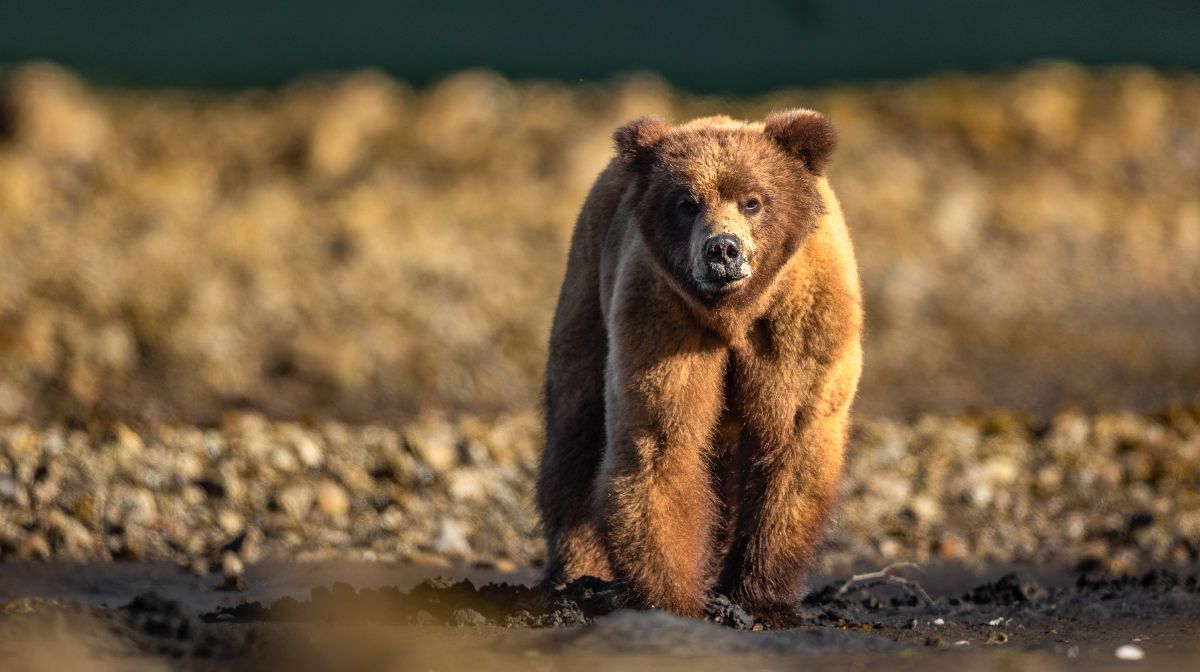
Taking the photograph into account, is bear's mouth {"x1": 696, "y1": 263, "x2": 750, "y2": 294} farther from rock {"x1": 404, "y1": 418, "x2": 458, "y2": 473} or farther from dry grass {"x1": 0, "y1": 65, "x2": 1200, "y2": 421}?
dry grass {"x1": 0, "y1": 65, "x2": 1200, "y2": 421}

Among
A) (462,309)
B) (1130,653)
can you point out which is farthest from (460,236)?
(1130,653)

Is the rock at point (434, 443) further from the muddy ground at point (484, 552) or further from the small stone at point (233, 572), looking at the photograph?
the small stone at point (233, 572)

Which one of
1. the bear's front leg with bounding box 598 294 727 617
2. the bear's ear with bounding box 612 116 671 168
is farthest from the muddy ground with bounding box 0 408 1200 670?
the bear's ear with bounding box 612 116 671 168

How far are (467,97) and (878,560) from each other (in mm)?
8356

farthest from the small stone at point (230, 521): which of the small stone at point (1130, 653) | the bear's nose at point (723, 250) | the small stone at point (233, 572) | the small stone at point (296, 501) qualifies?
the small stone at point (1130, 653)

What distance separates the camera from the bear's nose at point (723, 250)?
6.34m

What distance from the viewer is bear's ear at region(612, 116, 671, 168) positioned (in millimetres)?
7027

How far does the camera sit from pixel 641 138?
7.04m

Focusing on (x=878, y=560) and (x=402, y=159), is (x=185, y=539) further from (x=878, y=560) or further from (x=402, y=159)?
(x=402, y=159)

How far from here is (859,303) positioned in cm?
689

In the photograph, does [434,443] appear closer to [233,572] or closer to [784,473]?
[233,572]

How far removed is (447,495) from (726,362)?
13.1 ft

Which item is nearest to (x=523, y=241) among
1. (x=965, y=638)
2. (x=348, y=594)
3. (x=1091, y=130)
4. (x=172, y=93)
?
(x=172, y=93)

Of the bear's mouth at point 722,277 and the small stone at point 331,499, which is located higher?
the bear's mouth at point 722,277
